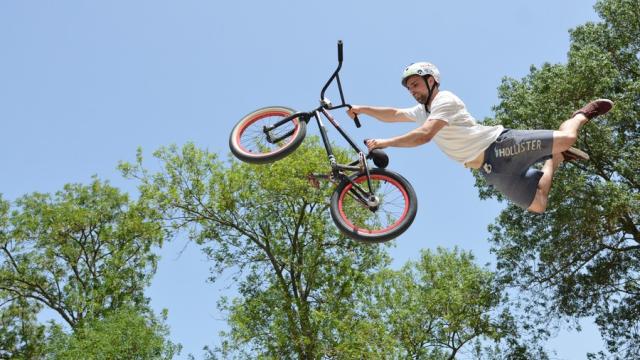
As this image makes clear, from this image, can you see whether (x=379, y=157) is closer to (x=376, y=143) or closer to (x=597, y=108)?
(x=376, y=143)

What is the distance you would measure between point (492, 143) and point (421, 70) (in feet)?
3.19

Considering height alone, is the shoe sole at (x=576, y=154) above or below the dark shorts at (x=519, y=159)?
above

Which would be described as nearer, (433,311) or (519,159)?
(519,159)

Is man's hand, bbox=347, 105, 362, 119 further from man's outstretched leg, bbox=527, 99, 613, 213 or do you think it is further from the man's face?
man's outstretched leg, bbox=527, 99, 613, 213

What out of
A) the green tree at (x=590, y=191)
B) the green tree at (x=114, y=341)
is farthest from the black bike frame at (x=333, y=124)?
the green tree at (x=114, y=341)

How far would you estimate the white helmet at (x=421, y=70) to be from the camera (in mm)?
6438

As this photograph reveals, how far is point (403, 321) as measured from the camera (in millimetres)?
24266

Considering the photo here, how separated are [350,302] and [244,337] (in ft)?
12.9

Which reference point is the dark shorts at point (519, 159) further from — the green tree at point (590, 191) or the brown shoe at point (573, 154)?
the green tree at point (590, 191)

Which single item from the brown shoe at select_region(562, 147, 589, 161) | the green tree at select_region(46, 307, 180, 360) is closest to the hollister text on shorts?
the brown shoe at select_region(562, 147, 589, 161)

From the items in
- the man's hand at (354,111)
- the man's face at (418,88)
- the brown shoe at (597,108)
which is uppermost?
the man's hand at (354,111)

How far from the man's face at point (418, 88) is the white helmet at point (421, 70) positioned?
0.04m

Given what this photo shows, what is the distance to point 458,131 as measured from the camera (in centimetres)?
636

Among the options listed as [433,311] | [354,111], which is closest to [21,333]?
[433,311]
